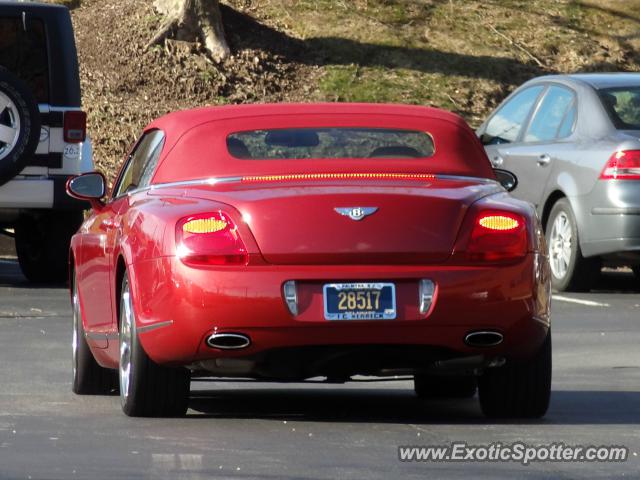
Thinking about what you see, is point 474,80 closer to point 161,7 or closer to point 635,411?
point 161,7

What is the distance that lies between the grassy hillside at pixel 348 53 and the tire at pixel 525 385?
48.8ft

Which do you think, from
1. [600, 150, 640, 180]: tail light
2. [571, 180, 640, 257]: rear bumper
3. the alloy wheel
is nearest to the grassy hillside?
the alloy wheel

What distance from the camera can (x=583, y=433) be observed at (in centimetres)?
765

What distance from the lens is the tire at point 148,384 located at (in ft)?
25.7

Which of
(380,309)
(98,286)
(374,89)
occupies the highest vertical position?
(380,309)

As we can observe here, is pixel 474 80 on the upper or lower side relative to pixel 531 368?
lower

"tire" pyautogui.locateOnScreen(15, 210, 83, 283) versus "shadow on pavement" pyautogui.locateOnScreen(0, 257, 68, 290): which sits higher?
"tire" pyautogui.locateOnScreen(15, 210, 83, 283)

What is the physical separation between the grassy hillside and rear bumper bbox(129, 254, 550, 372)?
49.6 feet

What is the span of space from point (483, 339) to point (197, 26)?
17965mm

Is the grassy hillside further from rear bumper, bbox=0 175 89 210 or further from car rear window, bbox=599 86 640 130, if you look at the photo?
car rear window, bbox=599 86 640 130

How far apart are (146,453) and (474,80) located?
60.6 ft

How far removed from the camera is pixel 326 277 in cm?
745

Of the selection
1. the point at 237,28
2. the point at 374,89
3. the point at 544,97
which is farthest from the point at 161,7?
the point at 544,97

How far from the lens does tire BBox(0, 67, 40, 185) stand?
14.0m
